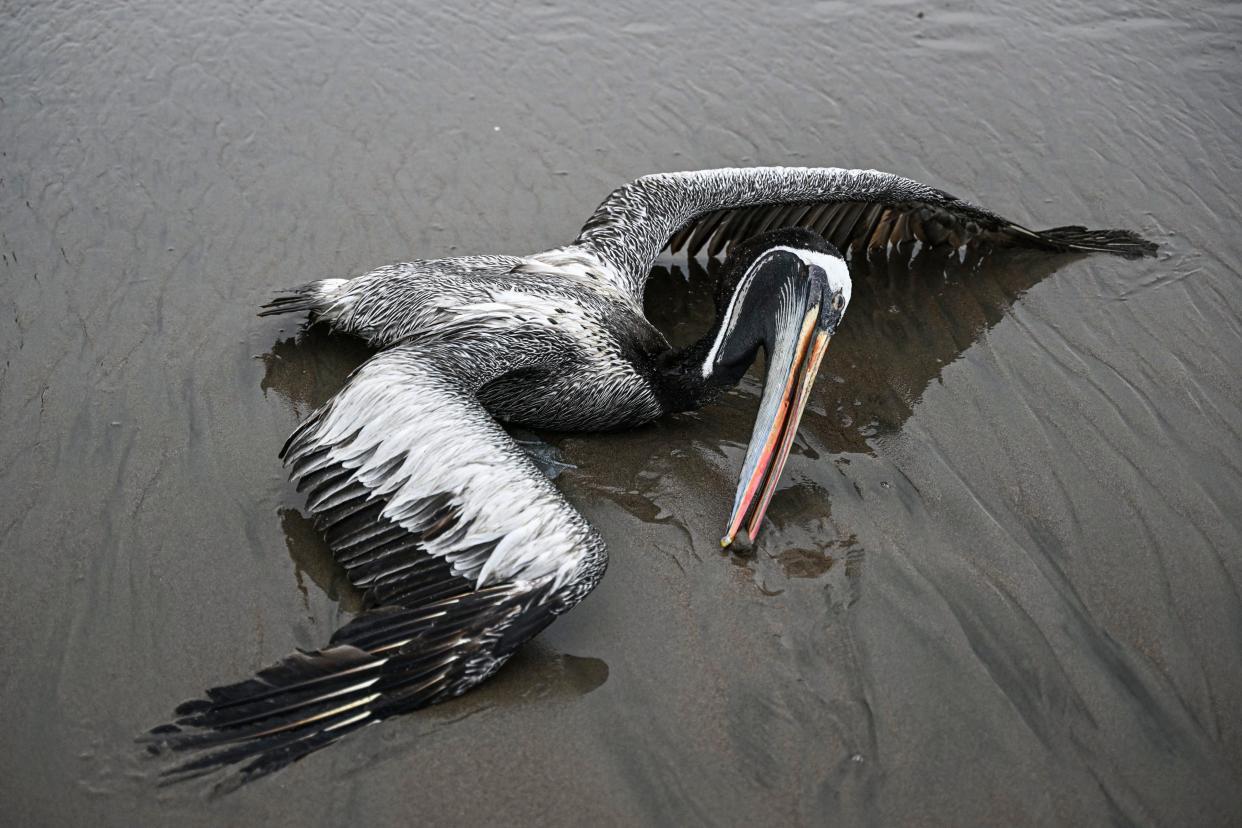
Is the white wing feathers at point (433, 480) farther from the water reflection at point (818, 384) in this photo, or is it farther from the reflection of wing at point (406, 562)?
the water reflection at point (818, 384)

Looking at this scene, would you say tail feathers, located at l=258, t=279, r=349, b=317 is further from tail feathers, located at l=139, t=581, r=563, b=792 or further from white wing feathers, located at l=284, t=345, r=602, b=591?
tail feathers, located at l=139, t=581, r=563, b=792

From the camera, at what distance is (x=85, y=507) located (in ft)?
13.6

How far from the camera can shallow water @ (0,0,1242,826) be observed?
3.32 m

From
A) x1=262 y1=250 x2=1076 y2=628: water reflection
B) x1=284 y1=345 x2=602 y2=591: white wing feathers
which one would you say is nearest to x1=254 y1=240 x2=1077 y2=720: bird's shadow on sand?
x1=262 y1=250 x2=1076 y2=628: water reflection

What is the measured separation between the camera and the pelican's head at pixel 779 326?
399 cm

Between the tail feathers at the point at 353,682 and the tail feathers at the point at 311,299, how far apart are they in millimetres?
2072

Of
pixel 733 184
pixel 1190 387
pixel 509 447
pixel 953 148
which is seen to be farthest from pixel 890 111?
pixel 509 447

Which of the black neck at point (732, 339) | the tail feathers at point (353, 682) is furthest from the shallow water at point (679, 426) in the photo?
the black neck at point (732, 339)

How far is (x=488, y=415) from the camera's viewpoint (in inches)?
155

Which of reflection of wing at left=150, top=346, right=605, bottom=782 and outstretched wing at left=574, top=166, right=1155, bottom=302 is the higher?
outstretched wing at left=574, top=166, right=1155, bottom=302

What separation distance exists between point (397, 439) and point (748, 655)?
1.52 metres

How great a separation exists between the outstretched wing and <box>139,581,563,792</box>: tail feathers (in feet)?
7.57

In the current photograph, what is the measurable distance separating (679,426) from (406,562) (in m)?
1.67

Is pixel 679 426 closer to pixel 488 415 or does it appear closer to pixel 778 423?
pixel 778 423
